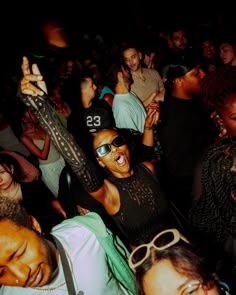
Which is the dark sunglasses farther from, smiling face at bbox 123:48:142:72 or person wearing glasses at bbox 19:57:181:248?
smiling face at bbox 123:48:142:72

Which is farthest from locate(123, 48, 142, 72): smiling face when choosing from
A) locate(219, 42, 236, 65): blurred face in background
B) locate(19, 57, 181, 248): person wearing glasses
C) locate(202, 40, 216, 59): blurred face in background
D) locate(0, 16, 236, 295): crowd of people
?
locate(19, 57, 181, 248): person wearing glasses

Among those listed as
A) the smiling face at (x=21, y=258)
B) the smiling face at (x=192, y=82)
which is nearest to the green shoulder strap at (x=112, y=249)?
the smiling face at (x=21, y=258)

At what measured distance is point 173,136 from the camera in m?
3.36

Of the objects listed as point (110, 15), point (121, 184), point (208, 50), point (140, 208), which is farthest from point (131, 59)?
point (110, 15)

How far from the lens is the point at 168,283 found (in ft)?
4.58

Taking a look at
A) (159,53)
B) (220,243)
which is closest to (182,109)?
(220,243)

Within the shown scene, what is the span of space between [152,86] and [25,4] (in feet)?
33.2

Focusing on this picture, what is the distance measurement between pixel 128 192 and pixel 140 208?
6.8 inches

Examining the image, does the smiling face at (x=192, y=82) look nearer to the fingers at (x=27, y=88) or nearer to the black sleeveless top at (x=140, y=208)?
the black sleeveless top at (x=140, y=208)

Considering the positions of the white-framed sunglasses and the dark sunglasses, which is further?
the dark sunglasses

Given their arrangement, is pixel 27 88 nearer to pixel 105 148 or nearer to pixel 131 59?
pixel 105 148

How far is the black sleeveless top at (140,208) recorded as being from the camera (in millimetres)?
2479

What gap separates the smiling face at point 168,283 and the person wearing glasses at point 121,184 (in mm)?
515

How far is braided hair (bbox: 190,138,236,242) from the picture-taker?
2169 mm
